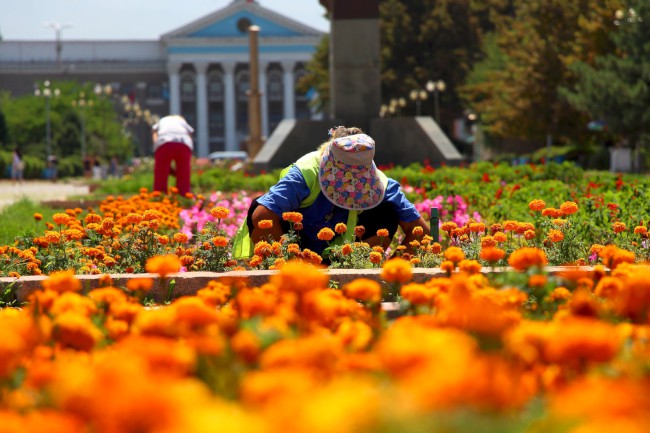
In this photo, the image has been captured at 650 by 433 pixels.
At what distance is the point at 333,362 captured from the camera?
2.18 meters

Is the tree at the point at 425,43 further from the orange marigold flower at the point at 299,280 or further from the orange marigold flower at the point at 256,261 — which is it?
the orange marigold flower at the point at 299,280

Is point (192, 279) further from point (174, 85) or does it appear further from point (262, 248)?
point (174, 85)

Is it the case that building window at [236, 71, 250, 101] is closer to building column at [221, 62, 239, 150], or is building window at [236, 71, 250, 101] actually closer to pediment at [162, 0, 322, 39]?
building column at [221, 62, 239, 150]

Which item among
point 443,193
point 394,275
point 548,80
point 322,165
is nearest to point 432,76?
point 548,80

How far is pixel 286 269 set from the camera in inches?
101

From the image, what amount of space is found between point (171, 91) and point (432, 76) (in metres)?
57.6

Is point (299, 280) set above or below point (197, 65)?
below

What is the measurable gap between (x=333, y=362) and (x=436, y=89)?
51486 millimetres

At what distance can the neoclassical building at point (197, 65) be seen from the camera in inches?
4190

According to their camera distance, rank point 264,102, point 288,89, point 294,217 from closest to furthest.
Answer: point 294,217, point 288,89, point 264,102

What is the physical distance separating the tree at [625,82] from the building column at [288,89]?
2902 inches

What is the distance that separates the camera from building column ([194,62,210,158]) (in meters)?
109

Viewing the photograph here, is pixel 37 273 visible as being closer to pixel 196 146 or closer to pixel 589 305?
pixel 589 305

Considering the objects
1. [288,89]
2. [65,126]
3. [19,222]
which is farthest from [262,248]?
[288,89]
